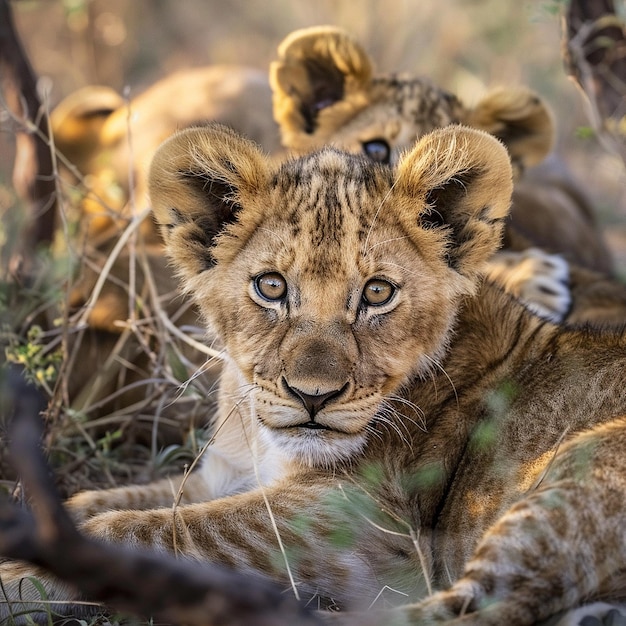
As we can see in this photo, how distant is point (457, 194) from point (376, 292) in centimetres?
49

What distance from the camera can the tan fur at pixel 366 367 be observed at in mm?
2873

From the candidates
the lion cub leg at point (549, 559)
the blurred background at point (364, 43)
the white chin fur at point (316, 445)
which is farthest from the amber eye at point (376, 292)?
the blurred background at point (364, 43)

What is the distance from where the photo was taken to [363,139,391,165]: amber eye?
5.15 metres

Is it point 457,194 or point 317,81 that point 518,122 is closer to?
point 317,81

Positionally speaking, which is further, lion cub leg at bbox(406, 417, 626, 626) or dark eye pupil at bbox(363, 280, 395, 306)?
dark eye pupil at bbox(363, 280, 395, 306)

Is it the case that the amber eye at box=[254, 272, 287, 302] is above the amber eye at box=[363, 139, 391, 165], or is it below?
below

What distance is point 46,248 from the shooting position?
17.7 feet

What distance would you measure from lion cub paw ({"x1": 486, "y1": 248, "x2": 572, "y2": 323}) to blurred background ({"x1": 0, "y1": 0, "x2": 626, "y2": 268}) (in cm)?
356

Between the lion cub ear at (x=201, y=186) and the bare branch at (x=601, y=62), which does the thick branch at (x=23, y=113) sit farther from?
the bare branch at (x=601, y=62)

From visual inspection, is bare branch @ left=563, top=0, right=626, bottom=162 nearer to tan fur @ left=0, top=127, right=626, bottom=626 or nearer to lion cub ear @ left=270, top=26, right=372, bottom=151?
lion cub ear @ left=270, top=26, right=372, bottom=151

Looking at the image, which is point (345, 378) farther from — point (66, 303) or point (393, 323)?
point (66, 303)

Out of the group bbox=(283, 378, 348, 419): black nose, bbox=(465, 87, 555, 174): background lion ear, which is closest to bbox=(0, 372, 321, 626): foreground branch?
bbox=(283, 378, 348, 419): black nose

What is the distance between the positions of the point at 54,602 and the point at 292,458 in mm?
827

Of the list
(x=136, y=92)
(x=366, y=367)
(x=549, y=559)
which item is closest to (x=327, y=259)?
(x=366, y=367)
